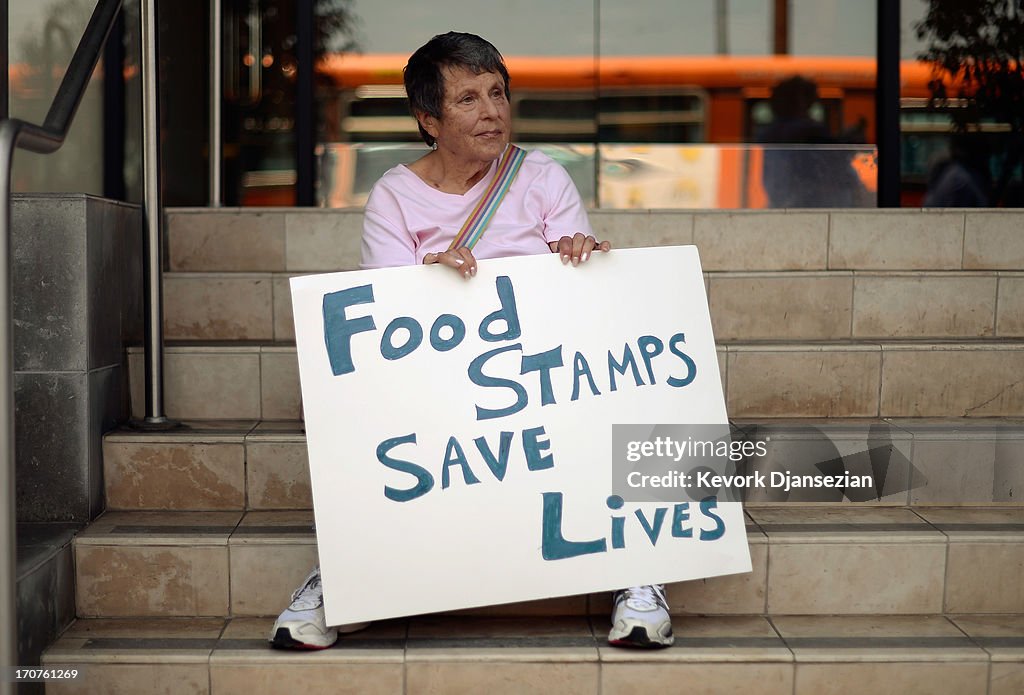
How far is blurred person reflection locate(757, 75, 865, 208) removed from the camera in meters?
5.42

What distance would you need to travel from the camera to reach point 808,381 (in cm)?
318

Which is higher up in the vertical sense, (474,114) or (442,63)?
(442,63)

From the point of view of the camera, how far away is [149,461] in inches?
110

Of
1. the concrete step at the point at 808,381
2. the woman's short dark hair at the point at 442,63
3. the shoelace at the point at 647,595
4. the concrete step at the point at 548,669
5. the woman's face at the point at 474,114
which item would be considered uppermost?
the woman's short dark hair at the point at 442,63

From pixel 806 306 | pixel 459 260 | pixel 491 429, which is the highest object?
pixel 459 260

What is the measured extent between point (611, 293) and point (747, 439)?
702 mm

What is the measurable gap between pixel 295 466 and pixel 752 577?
1.28m

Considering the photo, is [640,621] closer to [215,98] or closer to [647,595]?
[647,595]

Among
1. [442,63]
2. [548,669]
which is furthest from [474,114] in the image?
[548,669]

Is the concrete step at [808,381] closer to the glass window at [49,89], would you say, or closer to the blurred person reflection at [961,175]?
the glass window at [49,89]

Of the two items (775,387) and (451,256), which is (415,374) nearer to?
(451,256)

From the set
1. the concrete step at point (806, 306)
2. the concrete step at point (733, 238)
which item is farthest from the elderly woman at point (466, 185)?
the concrete step at point (733, 238)

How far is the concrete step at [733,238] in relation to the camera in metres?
3.71

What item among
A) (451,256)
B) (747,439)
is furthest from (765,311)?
(451,256)
